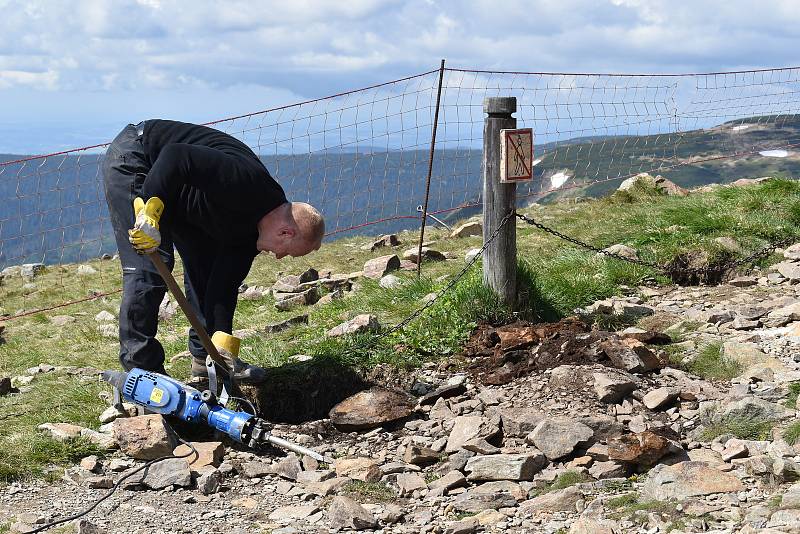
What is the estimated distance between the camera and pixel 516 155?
6668 millimetres

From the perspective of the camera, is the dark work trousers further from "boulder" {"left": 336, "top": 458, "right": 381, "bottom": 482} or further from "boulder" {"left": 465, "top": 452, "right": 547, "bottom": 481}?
"boulder" {"left": 465, "top": 452, "right": 547, "bottom": 481}

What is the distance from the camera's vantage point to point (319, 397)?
20.7ft

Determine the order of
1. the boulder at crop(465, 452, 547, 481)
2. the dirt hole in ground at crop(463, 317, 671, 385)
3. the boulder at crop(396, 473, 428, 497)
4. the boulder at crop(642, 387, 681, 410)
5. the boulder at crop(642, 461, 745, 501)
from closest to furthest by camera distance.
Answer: the boulder at crop(642, 461, 745, 501), the boulder at crop(465, 452, 547, 481), the boulder at crop(396, 473, 428, 497), the boulder at crop(642, 387, 681, 410), the dirt hole in ground at crop(463, 317, 671, 385)

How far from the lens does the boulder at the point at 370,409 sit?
5.86 meters

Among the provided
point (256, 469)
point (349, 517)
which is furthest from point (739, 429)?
point (256, 469)

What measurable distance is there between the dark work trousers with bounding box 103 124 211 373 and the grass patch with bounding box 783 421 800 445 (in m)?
3.62

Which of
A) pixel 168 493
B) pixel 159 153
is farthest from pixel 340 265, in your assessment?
pixel 168 493

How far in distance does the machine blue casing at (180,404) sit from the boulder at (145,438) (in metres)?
0.12

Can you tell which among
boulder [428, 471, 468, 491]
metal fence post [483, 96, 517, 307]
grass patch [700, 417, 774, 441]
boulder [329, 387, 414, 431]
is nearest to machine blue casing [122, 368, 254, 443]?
boulder [329, 387, 414, 431]

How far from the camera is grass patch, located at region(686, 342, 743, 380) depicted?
5867 millimetres

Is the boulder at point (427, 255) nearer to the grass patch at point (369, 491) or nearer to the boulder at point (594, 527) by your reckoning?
the grass patch at point (369, 491)

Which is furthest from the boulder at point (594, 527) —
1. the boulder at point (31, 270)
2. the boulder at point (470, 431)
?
the boulder at point (31, 270)

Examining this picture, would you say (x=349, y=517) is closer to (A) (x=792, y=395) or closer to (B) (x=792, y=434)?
(B) (x=792, y=434)

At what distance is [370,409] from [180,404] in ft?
3.73
